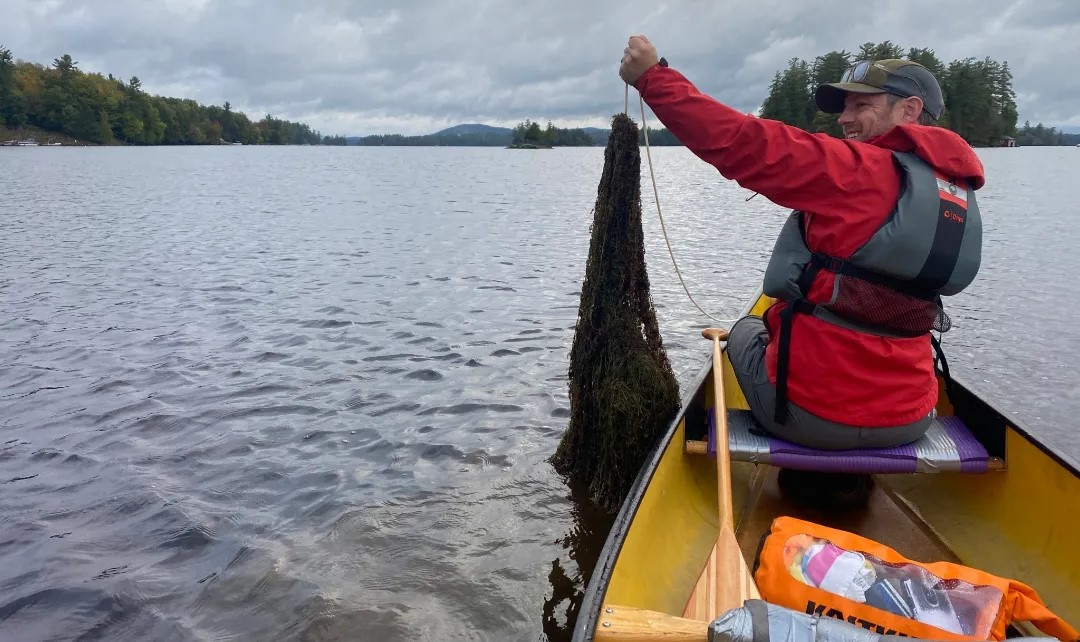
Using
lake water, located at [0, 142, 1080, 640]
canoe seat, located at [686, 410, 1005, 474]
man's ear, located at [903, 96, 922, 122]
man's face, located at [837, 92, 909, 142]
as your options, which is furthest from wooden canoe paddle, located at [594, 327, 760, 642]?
man's ear, located at [903, 96, 922, 122]

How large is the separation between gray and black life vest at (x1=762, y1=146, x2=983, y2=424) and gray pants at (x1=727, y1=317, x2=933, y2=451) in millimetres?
323

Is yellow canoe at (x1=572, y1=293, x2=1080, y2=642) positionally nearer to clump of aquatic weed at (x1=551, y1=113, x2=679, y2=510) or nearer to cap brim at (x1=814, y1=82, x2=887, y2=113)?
clump of aquatic weed at (x1=551, y1=113, x2=679, y2=510)

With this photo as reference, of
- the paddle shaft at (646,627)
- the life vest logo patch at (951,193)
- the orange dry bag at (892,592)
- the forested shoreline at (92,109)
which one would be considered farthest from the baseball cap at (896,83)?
the forested shoreline at (92,109)

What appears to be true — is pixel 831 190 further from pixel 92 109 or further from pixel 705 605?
pixel 92 109

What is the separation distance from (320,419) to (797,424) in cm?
515

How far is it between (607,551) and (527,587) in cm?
183

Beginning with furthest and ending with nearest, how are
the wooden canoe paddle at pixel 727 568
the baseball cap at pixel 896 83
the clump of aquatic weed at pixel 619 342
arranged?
the clump of aquatic weed at pixel 619 342, the baseball cap at pixel 896 83, the wooden canoe paddle at pixel 727 568

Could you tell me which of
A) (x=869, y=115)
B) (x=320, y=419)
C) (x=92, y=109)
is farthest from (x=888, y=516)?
(x=92, y=109)

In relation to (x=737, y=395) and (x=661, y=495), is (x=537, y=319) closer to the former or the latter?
(x=737, y=395)

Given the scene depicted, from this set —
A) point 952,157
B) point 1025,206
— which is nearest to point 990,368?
point 952,157

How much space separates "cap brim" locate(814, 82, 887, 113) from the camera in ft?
12.4

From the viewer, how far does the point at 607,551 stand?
10.7 ft

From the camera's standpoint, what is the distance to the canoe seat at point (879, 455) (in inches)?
154

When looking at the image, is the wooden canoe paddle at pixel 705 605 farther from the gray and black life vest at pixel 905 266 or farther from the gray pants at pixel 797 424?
the gray and black life vest at pixel 905 266
